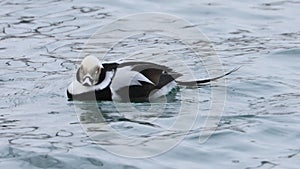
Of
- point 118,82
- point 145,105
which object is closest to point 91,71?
point 118,82

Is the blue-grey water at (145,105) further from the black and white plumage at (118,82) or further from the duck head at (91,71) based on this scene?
the duck head at (91,71)

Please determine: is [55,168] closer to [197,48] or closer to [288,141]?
[288,141]

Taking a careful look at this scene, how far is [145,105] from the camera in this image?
7.54 m

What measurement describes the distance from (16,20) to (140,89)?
3367 mm

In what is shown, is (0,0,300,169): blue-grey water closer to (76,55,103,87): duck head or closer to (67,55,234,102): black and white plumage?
(67,55,234,102): black and white plumage

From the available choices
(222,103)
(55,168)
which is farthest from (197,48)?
(55,168)

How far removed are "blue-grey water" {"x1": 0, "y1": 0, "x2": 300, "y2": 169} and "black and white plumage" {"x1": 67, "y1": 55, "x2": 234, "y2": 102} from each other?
4.0 inches

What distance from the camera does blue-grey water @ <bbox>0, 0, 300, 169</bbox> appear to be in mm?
6324

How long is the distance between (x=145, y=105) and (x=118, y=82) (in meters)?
0.26

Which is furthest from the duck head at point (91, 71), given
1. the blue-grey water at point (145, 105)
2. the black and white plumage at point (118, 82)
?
the blue-grey water at point (145, 105)

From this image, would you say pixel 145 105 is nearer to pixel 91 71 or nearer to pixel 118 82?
pixel 118 82

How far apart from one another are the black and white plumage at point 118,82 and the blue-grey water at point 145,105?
10 centimetres

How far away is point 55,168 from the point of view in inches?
241

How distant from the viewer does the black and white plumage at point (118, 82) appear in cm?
753
